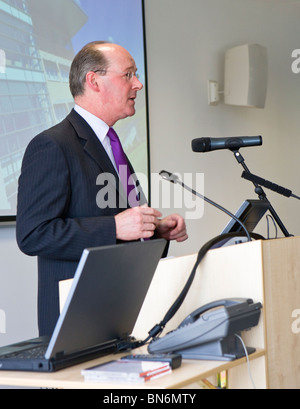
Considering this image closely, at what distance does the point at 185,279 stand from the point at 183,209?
291 cm

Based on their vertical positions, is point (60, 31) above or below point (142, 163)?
above

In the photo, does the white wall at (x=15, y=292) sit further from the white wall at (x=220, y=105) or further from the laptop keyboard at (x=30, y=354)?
the laptop keyboard at (x=30, y=354)

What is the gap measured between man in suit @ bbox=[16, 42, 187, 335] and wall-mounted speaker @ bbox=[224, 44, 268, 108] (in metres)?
2.60

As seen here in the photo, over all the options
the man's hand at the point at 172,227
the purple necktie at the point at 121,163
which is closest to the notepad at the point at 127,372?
the man's hand at the point at 172,227

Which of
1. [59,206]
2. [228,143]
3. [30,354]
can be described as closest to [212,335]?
[30,354]

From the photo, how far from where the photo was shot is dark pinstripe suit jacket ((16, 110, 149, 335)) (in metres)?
1.90

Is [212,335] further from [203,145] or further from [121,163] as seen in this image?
[121,163]

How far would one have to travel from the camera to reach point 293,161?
5805 mm

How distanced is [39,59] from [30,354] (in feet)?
7.88

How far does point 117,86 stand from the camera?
2.34 meters

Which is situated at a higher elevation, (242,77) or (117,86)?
(242,77)

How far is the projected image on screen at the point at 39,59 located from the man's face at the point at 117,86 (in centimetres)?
110
